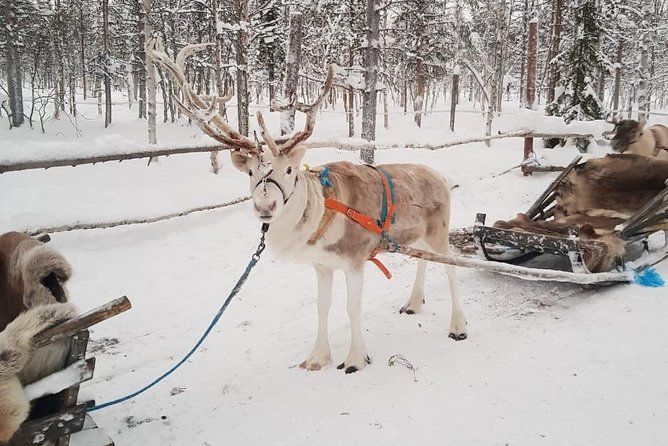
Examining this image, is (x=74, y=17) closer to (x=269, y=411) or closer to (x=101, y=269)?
(x=101, y=269)

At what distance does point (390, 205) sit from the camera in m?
4.23

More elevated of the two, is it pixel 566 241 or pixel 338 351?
pixel 566 241

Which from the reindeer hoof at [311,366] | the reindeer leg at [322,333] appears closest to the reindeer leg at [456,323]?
the reindeer leg at [322,333]

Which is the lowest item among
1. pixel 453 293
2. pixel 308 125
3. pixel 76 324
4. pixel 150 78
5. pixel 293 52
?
pixel 453 293

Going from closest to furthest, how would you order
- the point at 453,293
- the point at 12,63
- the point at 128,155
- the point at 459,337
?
the point at 459,337, the point at 453,293, the point at 128,155, the point at 12,63

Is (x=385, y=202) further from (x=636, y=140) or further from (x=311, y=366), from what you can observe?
(x=636, y=140)

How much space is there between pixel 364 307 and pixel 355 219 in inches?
63.9

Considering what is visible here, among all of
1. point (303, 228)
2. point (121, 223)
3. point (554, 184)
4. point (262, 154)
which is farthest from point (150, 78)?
point (303, 228)

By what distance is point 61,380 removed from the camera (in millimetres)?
2162

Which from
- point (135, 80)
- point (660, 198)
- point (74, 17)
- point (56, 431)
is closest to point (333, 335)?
point (56, 431)

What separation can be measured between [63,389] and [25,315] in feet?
1.36

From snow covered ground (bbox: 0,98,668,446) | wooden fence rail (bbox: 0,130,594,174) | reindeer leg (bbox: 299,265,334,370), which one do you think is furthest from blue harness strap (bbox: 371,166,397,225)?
wooden fence rail (bbox: 0,130,594,174)

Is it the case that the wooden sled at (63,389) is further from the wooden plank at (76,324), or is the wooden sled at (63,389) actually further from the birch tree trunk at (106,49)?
the birch tree trunk at (106,49)

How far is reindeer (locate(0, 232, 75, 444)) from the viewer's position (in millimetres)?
1953
